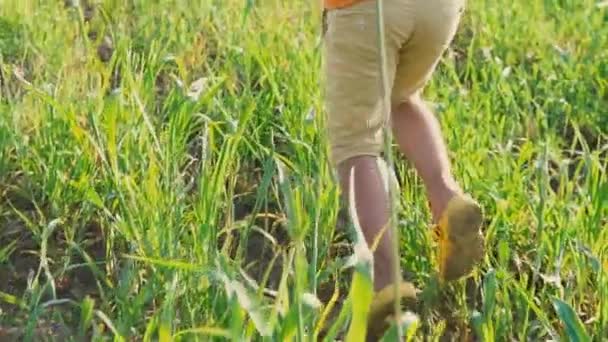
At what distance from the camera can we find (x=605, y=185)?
2172 millimetres

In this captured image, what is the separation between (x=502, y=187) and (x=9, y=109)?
1116 mm

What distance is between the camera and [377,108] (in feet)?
7.10

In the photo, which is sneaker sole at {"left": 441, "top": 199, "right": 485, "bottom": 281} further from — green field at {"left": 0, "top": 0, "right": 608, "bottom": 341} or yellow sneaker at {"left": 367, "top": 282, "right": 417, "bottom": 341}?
yellow sneaker at {"left": 367, "top": 282, "right": 417, "bottom": 341}

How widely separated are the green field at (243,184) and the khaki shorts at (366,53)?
0.46ft

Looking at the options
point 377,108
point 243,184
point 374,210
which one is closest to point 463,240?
point 374,210

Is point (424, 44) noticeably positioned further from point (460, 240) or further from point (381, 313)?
point (381, 313)

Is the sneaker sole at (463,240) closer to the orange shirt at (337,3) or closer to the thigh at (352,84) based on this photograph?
the thigh at (352,84)

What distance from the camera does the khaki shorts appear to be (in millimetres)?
2094

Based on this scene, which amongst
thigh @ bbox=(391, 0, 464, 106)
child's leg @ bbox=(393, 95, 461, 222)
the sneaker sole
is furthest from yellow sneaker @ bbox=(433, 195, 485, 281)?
thigh @ bbox=(391, 0, 464, 106)

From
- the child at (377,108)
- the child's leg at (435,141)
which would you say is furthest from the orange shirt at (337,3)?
the child's leg at (435,141)

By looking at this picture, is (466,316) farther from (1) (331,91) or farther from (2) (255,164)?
(2) (255,164)

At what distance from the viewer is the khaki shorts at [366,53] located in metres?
2.09

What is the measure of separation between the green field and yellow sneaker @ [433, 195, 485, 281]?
57 millimetres

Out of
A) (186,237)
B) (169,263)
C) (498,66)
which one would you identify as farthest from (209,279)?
(498,66)
